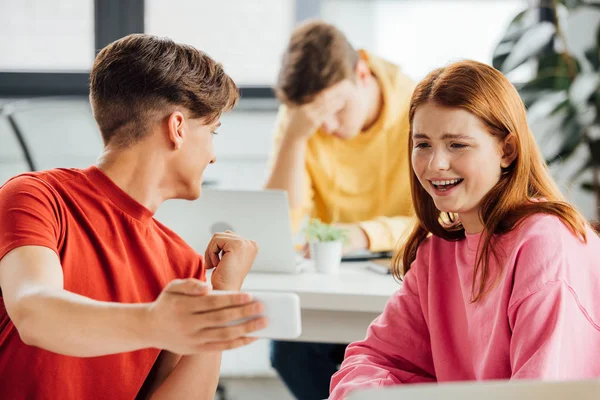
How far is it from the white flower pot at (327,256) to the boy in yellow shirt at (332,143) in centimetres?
36

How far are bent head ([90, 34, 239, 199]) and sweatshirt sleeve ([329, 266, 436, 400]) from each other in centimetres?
43

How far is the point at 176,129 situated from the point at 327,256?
0.78 metres

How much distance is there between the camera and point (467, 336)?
4.31 feet

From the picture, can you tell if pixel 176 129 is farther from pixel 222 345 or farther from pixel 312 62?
pixel 312 62

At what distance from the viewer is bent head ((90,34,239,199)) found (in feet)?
4.04

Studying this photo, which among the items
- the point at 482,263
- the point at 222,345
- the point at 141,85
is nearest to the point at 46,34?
the point at 141,85

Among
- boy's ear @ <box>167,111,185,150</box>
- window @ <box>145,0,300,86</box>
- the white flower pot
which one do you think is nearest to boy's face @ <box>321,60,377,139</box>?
the white flower pot

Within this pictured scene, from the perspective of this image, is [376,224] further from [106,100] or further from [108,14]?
[108,14]

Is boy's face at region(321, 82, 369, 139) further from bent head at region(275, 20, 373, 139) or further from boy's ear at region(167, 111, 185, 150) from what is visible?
boy's ear at region(167, 111, 185, 150)

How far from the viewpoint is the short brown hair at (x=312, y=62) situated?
2.24 metres

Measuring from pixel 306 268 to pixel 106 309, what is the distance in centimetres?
113

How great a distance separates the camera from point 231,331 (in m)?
0.86

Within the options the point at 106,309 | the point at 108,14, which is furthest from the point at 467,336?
the point at 108,14

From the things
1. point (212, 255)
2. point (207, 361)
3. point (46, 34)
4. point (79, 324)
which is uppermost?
point (79, 324)
